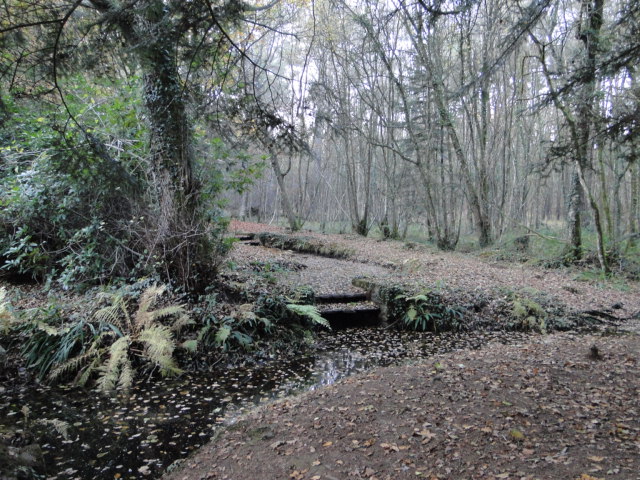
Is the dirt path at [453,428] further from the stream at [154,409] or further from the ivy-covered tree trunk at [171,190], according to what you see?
the ivy-covered tree trunk at [171,190]

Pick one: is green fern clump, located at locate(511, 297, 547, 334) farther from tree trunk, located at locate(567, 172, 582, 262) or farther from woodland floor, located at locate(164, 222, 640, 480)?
tree trunk, located at locate(567, 172, 582, 262)

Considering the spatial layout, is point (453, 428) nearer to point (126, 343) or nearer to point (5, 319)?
point (126, 343)

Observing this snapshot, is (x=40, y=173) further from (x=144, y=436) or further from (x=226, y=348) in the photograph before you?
(x=144, y=436)

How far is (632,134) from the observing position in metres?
4.92

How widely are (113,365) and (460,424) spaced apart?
13.0ft

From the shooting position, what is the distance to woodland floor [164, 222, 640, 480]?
8.75 ft

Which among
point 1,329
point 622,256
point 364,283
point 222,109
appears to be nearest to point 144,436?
point 1,329

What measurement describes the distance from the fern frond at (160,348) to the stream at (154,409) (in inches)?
7.1

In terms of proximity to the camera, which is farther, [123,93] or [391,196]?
[391,196]

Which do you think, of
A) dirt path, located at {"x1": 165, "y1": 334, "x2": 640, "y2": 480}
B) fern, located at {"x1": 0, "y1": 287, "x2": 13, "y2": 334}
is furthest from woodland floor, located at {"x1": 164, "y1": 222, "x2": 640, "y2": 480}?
fern, located at {"x1": 0, "y1": 287, "x2": 13, "y2": 334}

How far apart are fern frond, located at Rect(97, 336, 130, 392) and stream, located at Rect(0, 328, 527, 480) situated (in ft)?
0.47

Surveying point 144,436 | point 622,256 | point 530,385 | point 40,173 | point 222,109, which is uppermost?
point 222,109

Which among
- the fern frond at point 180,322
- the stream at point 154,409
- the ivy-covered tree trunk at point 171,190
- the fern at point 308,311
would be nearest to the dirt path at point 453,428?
the stream at point 154,409

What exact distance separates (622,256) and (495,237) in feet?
17.8
